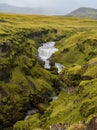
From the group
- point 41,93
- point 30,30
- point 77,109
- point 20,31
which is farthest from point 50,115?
point 30,30

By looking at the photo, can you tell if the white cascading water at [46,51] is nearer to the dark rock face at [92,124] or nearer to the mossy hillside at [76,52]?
the mossy hillside at [76,52]

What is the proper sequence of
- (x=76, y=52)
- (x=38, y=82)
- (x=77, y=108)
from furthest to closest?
(x=76, y=52) → (x=38, y=82) → (x=77, y=108)

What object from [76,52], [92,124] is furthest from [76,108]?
[76,52]

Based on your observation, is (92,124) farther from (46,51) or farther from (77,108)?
(46,51)

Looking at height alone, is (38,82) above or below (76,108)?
below

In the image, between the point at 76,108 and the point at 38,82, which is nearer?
the point at 76,108

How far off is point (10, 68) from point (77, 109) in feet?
169

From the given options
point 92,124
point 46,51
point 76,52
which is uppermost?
point 92,124

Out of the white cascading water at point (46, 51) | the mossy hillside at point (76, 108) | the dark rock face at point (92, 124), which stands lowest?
the white cascading water at point (46, 51)

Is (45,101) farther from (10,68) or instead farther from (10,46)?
(10,46)

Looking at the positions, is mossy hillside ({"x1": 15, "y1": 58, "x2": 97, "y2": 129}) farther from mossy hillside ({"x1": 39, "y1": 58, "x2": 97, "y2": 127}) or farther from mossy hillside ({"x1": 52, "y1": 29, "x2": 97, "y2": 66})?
mossy hillside ({"x1": 52, "y1": 29, "x2": 97, "y2": 66})


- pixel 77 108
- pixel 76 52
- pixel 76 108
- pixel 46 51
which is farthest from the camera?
pixel 46 51

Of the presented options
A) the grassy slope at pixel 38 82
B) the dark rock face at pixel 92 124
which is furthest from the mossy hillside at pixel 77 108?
the dark rock face at pixel 92 124

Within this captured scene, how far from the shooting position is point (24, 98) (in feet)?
334
